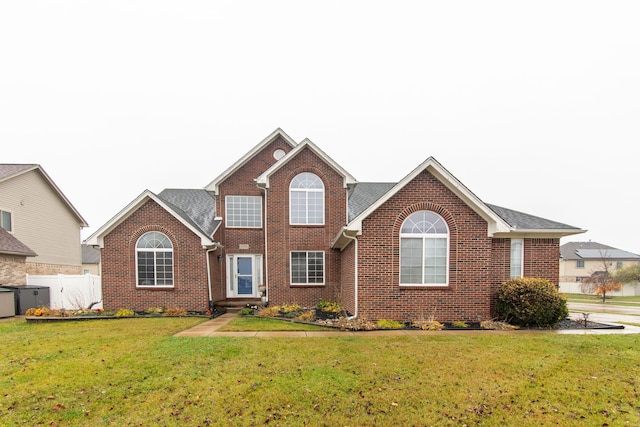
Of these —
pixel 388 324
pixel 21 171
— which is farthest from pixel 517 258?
pixel 21 171

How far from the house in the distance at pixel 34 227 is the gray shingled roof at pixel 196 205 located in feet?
25.9

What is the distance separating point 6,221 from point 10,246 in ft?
11.0

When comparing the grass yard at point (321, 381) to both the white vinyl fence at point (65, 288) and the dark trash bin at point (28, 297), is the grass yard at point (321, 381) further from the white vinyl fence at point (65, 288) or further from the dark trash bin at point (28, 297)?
the white vinyl fence at point (65, 288)

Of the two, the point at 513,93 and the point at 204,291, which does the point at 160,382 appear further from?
the point at 513,93

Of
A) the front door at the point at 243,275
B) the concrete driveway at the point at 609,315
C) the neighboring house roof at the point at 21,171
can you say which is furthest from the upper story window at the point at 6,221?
the concrete driveway at the point at 609,315

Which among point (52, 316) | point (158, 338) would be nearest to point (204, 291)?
point (158, 338)

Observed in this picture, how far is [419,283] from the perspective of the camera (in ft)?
33.5

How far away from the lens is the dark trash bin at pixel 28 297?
13.0m

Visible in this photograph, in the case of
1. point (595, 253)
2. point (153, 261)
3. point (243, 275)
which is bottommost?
point (595, 253)

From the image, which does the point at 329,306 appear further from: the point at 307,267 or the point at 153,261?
the point at 153,261

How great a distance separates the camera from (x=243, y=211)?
15477mm

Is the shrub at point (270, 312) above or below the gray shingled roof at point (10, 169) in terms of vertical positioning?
below

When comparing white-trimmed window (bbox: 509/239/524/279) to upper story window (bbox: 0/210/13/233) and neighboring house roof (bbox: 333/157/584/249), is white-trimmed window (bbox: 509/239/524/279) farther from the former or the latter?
upper story window (bbox: 0/210/13/233)

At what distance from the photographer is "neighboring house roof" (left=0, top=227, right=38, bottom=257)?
48.0 feet
